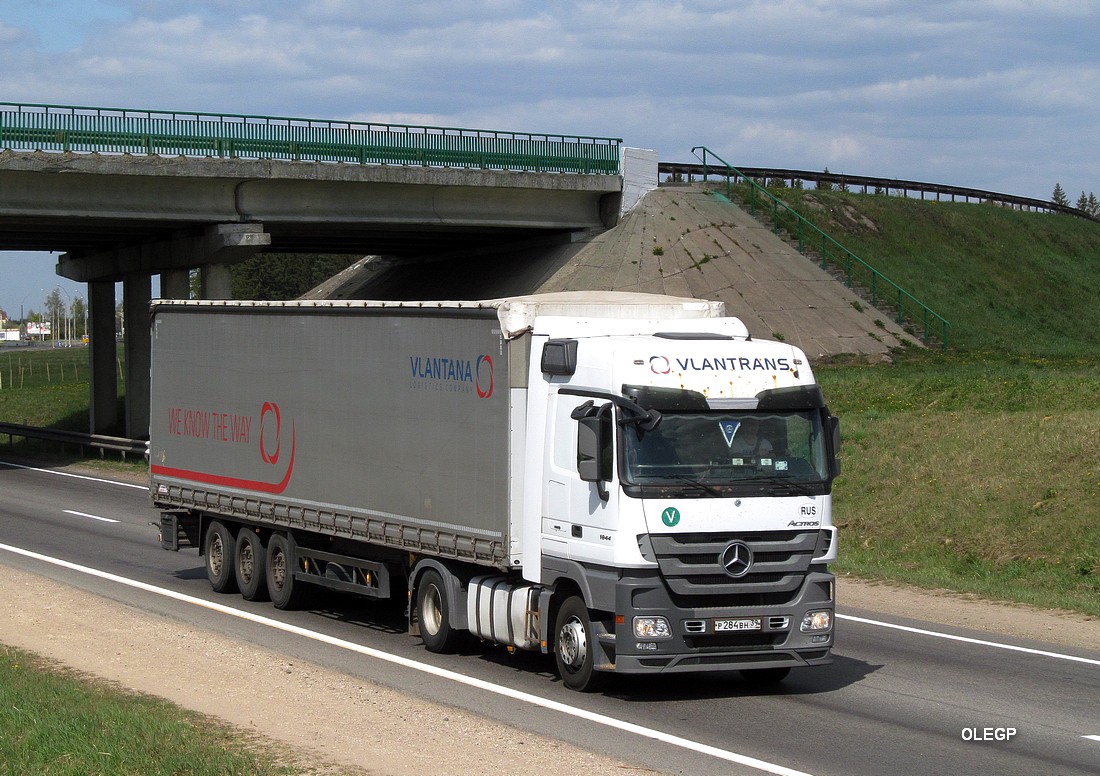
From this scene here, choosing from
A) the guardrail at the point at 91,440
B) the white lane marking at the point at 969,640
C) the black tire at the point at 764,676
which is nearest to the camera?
the black tire at the point at 764,676

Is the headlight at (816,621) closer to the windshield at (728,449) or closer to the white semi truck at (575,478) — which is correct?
the white semi truck at (575,478)

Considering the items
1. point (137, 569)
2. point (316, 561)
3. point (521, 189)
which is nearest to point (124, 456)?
point (521, 189)

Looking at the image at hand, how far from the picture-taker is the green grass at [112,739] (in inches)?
321

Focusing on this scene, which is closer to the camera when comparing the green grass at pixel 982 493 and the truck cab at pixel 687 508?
the truck cab at pixel 687 508

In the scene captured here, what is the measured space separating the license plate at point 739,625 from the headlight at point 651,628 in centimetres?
41

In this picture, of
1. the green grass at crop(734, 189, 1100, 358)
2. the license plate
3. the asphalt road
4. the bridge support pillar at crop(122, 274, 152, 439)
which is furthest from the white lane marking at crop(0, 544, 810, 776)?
the green grass at crop(734, 189, 1100, 358)

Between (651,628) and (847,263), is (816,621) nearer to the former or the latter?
(651,628)

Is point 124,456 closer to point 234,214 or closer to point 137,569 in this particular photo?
point 234,214

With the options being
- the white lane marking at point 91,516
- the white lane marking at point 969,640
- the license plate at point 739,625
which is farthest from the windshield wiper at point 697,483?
the white lane marking at point 91,516

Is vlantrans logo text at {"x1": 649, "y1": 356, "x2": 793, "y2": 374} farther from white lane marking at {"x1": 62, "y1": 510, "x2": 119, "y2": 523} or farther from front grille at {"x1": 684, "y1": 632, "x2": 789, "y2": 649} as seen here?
white lane marking at {"x1": 62, "y1": 510, "x2": 119, "y2": 523}

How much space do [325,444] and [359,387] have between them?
0.93m

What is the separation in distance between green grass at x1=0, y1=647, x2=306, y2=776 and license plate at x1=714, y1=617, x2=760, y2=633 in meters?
3.73

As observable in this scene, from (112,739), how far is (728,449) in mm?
5290

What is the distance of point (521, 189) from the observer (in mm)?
43781
